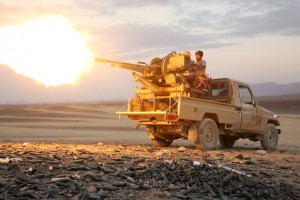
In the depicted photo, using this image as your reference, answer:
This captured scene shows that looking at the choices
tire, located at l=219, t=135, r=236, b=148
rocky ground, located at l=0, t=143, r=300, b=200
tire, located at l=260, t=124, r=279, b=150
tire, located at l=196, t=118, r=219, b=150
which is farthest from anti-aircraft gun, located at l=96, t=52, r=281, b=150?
rocky ground, located at l=0, t=143, r=300, b=200

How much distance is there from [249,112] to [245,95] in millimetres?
678

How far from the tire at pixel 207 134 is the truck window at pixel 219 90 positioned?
1.68 metres

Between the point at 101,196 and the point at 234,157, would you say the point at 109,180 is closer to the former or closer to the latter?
the point at 101,196

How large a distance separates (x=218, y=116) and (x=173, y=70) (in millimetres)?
2237

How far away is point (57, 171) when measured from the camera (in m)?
7.68

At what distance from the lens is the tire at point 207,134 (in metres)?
13.2

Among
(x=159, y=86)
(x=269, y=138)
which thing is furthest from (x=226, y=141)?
(x=159, y=86)

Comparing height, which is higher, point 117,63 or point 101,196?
point 117,63

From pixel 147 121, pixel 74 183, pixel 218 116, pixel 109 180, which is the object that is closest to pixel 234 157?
pixel 218 116

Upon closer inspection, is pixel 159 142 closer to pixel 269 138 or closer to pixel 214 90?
pixel 214 90

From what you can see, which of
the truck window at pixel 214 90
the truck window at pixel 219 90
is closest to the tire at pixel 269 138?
the truck window at pixel 219 90

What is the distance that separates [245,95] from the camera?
15.6 m

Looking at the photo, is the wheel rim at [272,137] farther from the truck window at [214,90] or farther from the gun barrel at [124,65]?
the gun barrel at [124,65]

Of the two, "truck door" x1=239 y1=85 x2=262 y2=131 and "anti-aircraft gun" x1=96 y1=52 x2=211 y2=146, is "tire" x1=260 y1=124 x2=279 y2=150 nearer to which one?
"truck door" x1=239 y1=85 x2=262 y2=131
